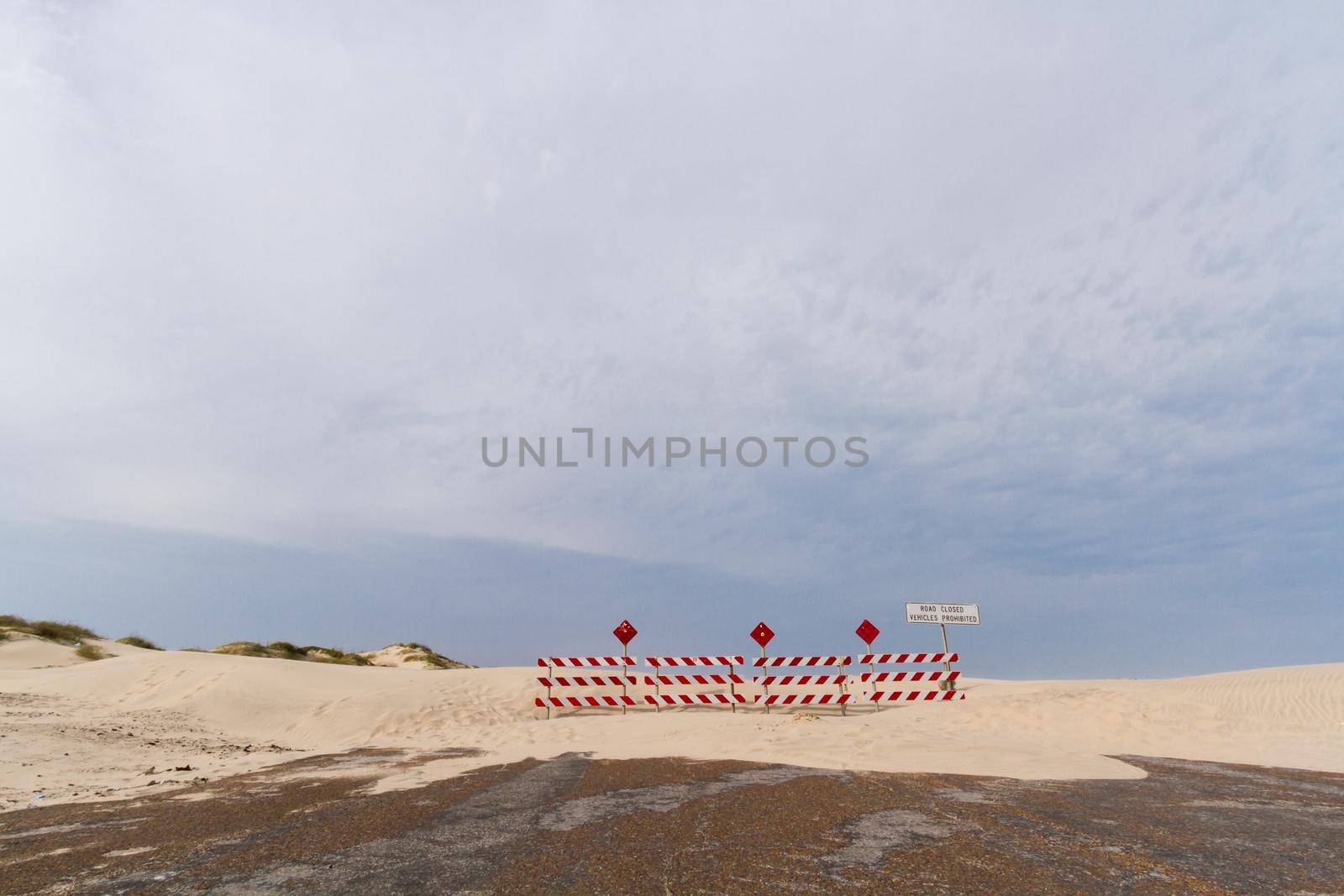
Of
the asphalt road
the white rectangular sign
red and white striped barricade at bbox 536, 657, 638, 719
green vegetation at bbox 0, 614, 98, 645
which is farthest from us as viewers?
green vegetation at bbox 0, 614, 98, 645

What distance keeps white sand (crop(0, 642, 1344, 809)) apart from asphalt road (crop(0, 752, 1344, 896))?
168 centimetres

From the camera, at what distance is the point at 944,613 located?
22875 mm

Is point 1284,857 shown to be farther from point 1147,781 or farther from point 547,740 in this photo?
point 547,740

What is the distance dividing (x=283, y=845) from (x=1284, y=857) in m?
8.44

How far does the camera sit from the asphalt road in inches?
192

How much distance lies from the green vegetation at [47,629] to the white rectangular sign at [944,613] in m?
36.4

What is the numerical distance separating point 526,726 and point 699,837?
12068mm

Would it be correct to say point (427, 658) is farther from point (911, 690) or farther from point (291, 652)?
point (911, 690)

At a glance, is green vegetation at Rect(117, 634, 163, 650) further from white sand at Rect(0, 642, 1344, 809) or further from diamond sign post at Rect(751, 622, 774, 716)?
diamond sign post at Rect(751, 622, 774, 716)

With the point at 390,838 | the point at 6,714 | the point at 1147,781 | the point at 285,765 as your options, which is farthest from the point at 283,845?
the point at 6,714

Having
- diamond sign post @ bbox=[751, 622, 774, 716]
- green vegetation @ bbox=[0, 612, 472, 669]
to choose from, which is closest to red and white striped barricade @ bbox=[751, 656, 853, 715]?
diamond sign post @ bbox=[751, 622, 774, 716]

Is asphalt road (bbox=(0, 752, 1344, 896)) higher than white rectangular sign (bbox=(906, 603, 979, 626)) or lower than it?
lower

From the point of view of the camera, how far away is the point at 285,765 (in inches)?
448

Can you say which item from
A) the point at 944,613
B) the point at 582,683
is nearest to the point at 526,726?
the point at 582,683
